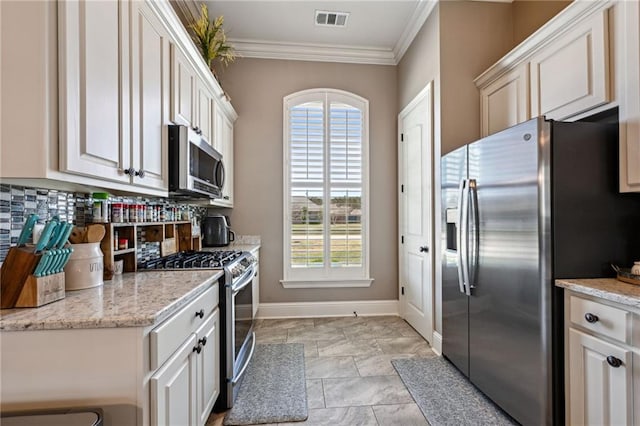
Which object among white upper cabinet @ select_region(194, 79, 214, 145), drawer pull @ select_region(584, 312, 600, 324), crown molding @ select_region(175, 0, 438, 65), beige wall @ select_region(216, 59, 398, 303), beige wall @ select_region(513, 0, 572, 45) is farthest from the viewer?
beige wall @ select_region(216, 59, 398, 303)

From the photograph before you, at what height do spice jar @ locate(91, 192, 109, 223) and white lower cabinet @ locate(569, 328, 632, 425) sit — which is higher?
spice jar @ locate(91, 192, 109, 223)

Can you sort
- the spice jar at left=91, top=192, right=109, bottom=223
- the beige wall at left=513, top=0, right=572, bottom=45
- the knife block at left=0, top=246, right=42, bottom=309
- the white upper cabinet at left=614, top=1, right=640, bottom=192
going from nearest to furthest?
the knife block at left=0, top=246, right=42, bottom=309, the white upper cabinet at left=614, top=1, right=640, bottom=192, the spice jar at left=91, top=192, right=109, bottom=223, the beige wall at left=513, top=0, right=572, bottom=45

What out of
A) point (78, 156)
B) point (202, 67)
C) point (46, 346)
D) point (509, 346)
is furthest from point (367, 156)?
point (46, 346)

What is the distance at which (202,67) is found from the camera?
237 centimetres

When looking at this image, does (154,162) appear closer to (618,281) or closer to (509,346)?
(509,346)

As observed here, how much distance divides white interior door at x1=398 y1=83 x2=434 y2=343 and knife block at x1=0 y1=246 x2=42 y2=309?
9.08ft

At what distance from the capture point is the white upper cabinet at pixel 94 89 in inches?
41.5

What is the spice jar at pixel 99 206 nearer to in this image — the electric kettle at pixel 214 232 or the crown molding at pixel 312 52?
the electric kettle at pixel 214 232

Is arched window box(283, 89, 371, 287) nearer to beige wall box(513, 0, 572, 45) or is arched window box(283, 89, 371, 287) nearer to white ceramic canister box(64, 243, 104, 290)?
beige wall box(513, 0, 572, 45)

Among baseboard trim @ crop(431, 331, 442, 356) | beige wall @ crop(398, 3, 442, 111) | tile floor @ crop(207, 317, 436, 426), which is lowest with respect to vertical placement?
tile floor @ crop(207, 317, 436, 426)

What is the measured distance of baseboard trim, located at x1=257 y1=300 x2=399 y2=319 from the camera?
12.1ft

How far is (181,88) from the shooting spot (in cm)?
206

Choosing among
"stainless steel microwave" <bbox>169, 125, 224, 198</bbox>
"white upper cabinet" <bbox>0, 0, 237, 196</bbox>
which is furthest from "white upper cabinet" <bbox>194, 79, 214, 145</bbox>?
"white upper cabinet" <bbox>0, 0, 237, 196</bbox>

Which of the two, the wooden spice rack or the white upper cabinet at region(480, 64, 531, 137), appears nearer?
the wooden spice rack
